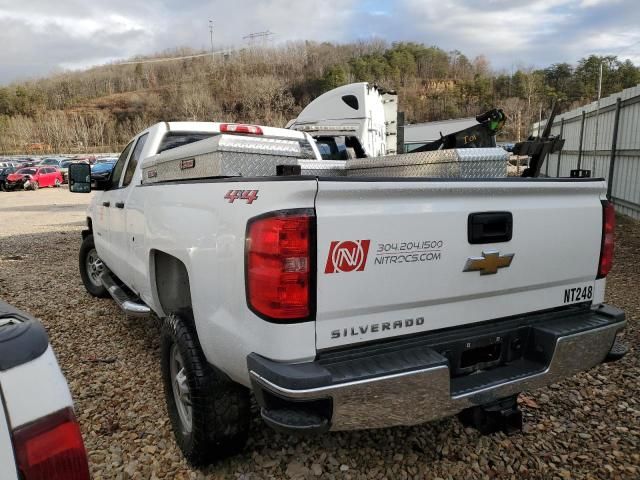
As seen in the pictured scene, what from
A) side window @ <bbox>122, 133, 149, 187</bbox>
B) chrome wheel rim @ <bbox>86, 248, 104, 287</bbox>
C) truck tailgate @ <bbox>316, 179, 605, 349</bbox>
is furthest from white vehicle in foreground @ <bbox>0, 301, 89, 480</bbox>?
chrome wheel rim @ <bbox>86, 248, 104, 287</bbox>

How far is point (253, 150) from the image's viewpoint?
2.70 m

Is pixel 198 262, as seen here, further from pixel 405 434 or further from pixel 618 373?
pixel 618 373

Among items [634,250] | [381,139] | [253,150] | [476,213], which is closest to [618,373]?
[476,213]

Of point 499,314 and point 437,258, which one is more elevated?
point 437,258

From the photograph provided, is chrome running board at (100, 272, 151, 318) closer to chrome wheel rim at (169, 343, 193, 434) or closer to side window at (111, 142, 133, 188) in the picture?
chrome wheel rim at (169, 343, 193, 434)

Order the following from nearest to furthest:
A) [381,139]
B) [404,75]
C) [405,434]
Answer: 1. [405,434]
2. [381,139]
3. [404,75]

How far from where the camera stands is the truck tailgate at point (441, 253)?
1.99 meters

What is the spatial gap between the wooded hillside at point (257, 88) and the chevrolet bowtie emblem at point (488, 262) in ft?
235

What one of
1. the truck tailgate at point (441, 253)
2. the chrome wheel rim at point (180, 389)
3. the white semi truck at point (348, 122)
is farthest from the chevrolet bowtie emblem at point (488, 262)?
the white semi truck at point (348, 122)

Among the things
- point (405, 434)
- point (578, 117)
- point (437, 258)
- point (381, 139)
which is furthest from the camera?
point (578, 117)

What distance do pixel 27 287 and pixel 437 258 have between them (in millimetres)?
6584

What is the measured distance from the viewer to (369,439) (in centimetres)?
293

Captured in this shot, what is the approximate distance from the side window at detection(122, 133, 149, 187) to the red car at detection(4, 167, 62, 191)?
1177 inches

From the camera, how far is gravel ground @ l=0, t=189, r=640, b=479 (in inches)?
105
